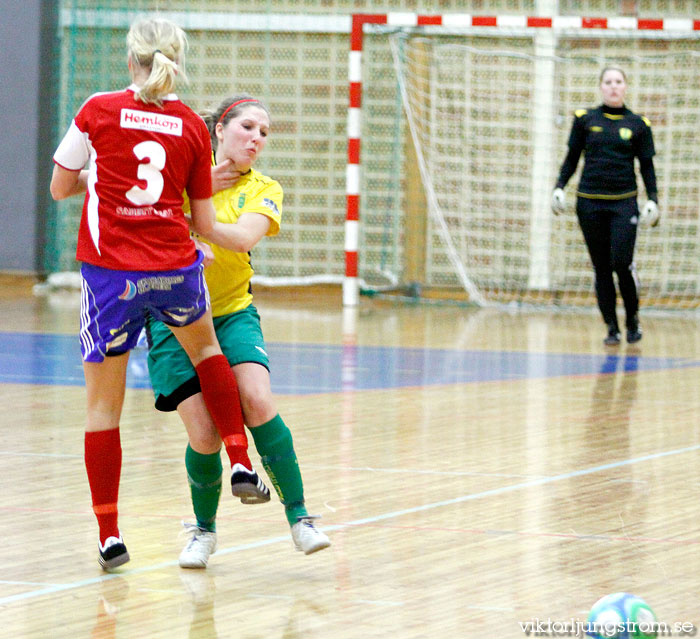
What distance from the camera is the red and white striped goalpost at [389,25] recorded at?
34.9ft

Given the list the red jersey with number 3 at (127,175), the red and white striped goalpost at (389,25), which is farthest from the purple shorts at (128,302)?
the red and white striped goalpost at (389,25)

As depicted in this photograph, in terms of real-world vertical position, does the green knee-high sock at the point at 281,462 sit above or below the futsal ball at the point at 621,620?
above

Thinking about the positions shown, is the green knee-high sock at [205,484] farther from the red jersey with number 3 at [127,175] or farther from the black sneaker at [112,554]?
the red jersey with number 3 at [127,175]

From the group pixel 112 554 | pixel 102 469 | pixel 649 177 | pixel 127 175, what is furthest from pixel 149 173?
pixel 649 177

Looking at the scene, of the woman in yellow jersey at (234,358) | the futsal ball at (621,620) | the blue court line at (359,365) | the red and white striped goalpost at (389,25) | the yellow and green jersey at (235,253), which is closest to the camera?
the futsal ball at (621,620)

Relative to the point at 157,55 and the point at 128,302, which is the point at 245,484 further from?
the point at 157,55

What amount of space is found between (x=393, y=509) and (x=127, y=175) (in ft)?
4.34

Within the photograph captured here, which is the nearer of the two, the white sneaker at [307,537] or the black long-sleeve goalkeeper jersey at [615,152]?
the white sneaker at [307,537]

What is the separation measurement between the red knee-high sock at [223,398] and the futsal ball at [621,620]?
968mm

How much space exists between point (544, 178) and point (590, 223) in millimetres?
3365

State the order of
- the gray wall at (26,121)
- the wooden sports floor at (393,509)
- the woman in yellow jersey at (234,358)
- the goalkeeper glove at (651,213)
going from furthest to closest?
the gray wall at (26,121)
the goalkeeper glove at (651,213)
the woman in yellow jersey at (234,358)
the wooden sports floor at (393,509)

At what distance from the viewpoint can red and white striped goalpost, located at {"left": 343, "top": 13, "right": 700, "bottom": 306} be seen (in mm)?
10648

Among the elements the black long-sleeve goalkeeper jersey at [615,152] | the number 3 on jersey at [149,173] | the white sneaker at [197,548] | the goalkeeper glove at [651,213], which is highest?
the black long-sleeve goalkeeper jersey at [615,152]

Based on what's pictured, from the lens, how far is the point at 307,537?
10.0 feet
